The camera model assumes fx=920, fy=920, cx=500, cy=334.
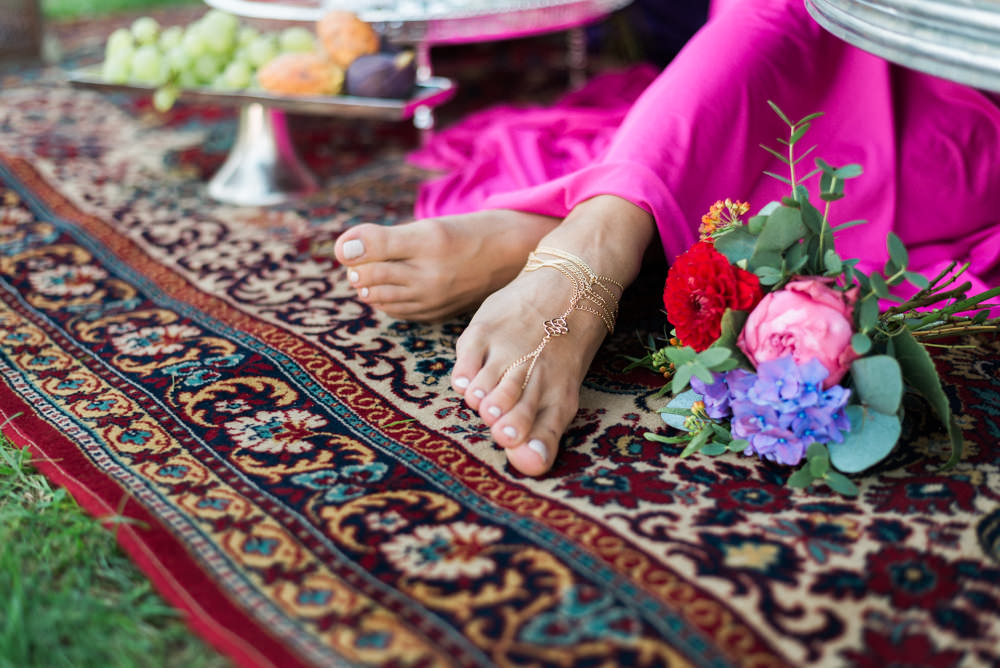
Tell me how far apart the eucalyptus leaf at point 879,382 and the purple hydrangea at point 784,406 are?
0.07 ft

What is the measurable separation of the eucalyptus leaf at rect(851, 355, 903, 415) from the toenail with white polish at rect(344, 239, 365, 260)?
0.60 meters

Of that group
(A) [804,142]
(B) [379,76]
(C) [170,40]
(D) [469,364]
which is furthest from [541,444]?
(C) [170,40]

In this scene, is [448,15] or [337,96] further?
[448,15]

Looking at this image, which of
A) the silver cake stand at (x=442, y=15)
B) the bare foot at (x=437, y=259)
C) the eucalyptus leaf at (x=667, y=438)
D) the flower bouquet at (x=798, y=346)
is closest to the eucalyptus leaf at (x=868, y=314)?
the flower bouquet at (x=798, y=346)

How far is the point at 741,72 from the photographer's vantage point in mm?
1208

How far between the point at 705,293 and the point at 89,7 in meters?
4.21

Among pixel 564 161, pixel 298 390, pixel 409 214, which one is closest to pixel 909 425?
pixel 298 390

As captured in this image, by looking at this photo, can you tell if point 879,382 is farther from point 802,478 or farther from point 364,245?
point 364,245

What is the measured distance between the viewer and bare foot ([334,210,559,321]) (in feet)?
3.87

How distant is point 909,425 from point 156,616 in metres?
0.80

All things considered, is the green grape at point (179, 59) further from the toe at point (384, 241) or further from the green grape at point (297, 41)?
the toe at point (384, 241)

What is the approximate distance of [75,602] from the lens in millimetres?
805

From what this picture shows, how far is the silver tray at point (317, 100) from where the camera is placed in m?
1.71

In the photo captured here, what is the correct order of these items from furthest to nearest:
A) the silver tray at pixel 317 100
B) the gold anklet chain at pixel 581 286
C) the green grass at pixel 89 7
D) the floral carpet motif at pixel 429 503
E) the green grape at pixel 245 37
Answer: the green grass at pixel 89 7 → the green grape at pixel 245 37 → the silver tray at pixel 317 100 → the gold anklet chain at pixel 581 286 → the floral carpet motif at pixel 429 503
